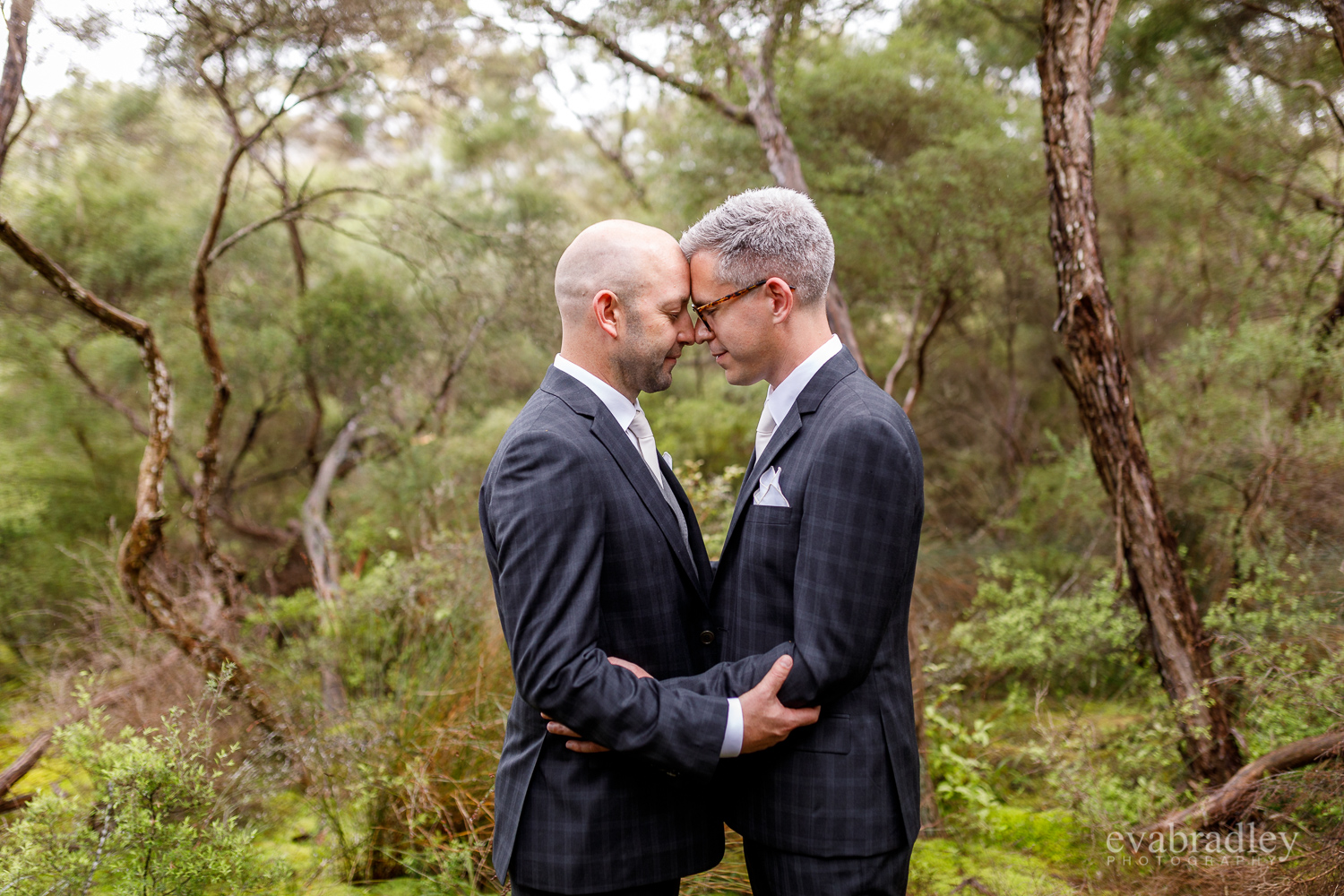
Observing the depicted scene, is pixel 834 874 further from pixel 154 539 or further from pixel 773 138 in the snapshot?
pixel 773 138

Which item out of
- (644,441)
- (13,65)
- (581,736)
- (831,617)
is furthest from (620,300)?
(13,65)

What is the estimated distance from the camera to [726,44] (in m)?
4.99

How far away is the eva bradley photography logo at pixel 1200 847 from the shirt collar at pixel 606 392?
2758 mm

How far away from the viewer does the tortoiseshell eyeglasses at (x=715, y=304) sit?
178 centimetres

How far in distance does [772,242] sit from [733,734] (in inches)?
41.3

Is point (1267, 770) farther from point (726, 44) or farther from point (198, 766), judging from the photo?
point (726, 44)

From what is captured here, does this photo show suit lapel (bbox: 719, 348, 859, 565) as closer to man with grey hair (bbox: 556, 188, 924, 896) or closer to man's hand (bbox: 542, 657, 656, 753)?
man with grey hair (bbox: 556, 188, 924, 896)

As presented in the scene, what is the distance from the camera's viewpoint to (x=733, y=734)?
1491 millimetres

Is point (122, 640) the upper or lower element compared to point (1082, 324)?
lower

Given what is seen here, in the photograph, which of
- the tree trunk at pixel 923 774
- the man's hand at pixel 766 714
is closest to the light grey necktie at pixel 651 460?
the man's hand at pixel 766 714

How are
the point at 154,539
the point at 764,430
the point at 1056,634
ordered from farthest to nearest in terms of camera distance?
the point at 1056,634, the point at 154,539, the point at 764,430

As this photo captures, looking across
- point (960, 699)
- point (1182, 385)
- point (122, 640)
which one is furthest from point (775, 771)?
point (1182, 385)

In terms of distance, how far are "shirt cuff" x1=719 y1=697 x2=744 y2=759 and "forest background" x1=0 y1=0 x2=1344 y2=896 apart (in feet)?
5.25

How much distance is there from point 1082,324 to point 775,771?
2.86 metres
